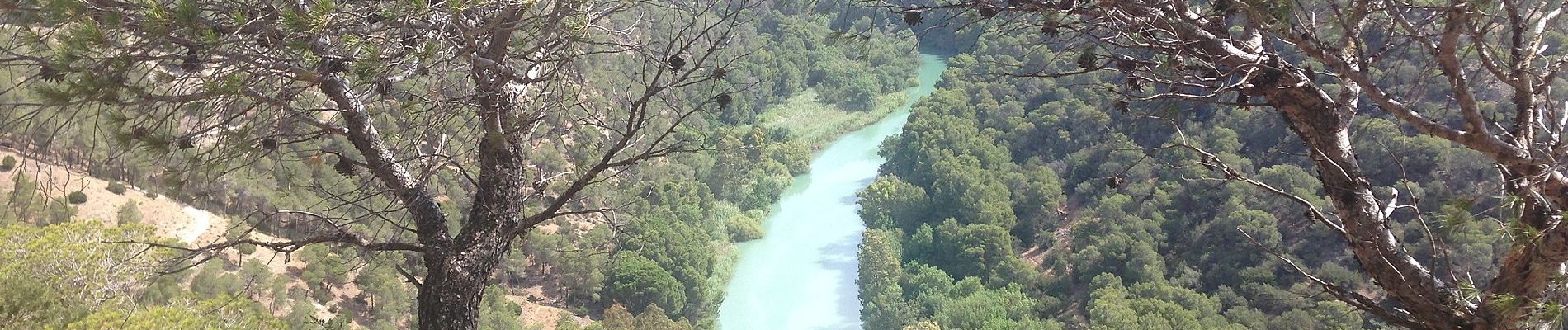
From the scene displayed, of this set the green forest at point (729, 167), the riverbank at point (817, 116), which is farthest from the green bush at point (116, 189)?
the riverbank at point (817, 116)

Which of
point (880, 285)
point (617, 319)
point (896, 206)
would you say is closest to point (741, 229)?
point (896, 206)

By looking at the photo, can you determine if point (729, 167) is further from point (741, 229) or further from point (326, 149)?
point (326, 149)

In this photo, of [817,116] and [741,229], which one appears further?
[817,116]

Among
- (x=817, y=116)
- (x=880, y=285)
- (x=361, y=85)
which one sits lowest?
(x=880, y=285)

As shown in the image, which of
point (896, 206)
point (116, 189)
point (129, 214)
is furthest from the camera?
point (896, 206)

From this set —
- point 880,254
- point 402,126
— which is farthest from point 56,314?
point 880,254

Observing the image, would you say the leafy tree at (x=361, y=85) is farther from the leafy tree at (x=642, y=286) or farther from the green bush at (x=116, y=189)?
the leafy tree at (x=642, y=286)

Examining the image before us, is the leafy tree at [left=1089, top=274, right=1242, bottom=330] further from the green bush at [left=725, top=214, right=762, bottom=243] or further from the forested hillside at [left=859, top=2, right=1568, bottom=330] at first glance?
the green bush at [left=725, top=214, right=762, bottom=243]
